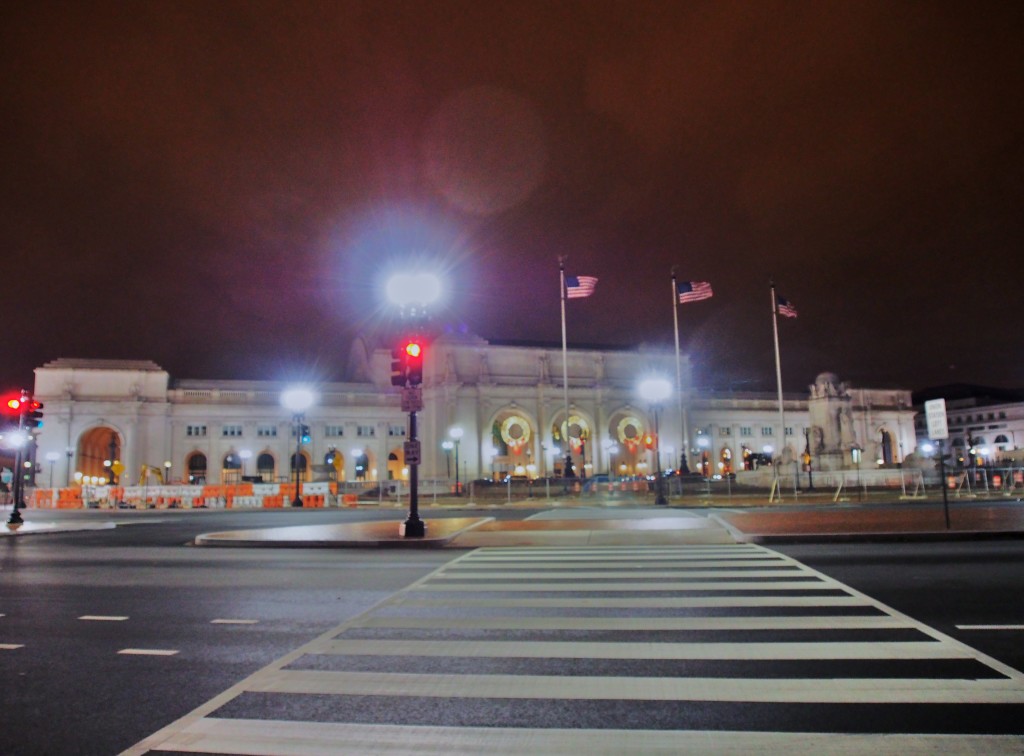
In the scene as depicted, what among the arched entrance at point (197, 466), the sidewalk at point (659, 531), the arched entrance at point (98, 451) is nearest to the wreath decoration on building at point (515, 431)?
the arched entrance at point (197, 466)

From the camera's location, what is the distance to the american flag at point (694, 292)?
4959 cm

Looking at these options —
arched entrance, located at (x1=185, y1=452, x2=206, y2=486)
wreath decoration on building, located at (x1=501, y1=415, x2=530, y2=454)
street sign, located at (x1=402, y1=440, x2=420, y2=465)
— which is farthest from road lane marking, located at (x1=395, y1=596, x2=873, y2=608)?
arched entrance, located at (x1=185, y1=452, x2=206, y2=486)

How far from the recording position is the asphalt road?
5.52 m

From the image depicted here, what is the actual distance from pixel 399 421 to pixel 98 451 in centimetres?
3927

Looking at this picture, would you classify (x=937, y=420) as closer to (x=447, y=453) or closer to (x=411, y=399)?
(x=411, y=399)

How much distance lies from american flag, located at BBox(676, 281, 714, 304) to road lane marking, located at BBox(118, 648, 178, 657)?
1765 inches

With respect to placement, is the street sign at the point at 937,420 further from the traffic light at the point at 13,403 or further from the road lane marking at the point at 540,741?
the traffic light at the point at 13,403

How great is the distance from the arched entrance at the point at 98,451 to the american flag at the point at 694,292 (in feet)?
237

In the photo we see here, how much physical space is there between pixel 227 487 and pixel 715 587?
46280 millimetres

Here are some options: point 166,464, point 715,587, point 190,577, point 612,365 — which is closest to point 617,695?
point 715,587

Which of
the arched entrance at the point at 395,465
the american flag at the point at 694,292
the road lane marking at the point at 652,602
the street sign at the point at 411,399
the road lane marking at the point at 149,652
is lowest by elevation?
the road lane marking at the point at 652,602

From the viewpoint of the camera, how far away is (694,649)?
24.4 ft

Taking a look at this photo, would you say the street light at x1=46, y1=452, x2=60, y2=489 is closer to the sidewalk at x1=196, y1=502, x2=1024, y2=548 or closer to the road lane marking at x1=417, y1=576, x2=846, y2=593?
the sidewalk at x1=196, y1=502, x2=1024, y2=548

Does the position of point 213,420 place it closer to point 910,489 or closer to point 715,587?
point 910,489
